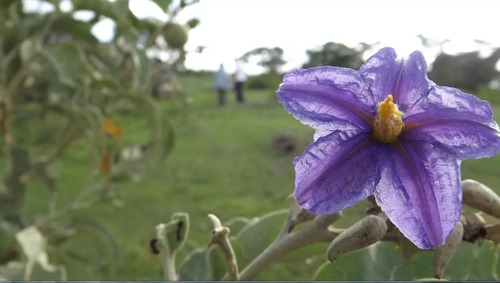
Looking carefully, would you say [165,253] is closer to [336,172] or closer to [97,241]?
[336,172]

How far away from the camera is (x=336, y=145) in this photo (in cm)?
40

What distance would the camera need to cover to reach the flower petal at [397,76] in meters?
0.41

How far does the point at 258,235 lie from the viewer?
0.62 metres

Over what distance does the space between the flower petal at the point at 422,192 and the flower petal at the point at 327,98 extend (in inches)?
1.4

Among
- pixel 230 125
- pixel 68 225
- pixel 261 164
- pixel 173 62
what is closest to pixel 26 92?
pixel 68 225

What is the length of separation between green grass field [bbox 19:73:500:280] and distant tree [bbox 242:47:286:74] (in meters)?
0.83

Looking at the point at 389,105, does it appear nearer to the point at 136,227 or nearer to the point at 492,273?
the point at 492,273

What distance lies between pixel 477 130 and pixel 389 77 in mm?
66

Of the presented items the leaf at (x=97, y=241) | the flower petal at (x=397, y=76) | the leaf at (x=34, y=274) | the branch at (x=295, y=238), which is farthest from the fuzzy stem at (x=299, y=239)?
the leaf at (x=97, y=241)

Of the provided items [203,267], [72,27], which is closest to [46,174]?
[72,27]

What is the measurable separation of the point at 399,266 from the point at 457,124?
0.21 m

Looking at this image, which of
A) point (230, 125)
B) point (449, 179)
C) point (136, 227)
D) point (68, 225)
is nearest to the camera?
point (449, 179)

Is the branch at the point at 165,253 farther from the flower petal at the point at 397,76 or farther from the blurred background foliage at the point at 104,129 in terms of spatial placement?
the flower petal at the point at 397,76

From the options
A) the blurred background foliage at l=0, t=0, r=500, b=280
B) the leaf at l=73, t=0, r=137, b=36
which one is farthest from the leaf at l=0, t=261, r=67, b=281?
the leaf at l=73, t=0, r=137, b=36
